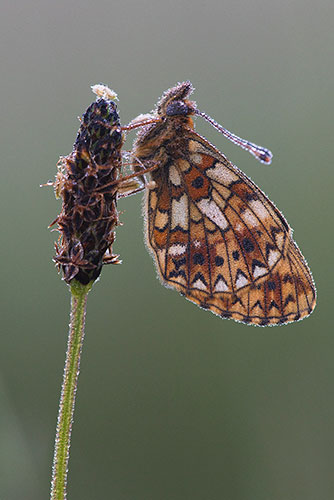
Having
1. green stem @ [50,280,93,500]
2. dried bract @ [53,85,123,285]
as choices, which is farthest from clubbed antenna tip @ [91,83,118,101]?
green stem @ [50,280,93,500]

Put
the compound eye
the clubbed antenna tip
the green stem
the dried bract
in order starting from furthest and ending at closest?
the compound eye
the clubbed antenna tip
the dried bract
the green stem

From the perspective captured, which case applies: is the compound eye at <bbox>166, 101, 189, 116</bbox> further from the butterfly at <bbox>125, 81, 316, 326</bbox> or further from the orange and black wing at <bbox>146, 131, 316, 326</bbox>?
the orange and black wing at <bbox>146, 131, 316, 326</bbox>

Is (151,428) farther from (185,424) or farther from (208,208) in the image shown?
(208,208)

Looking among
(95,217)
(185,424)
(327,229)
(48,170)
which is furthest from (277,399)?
(95,217)

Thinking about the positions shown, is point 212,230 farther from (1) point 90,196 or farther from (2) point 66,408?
(2) point 66,408

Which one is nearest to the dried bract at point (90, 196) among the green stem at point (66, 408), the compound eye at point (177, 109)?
the green stem at point (66, 408)

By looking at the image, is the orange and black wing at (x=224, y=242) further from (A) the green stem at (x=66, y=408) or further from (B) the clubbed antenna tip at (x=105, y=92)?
(A) the green stem at (x=66, y=408)
